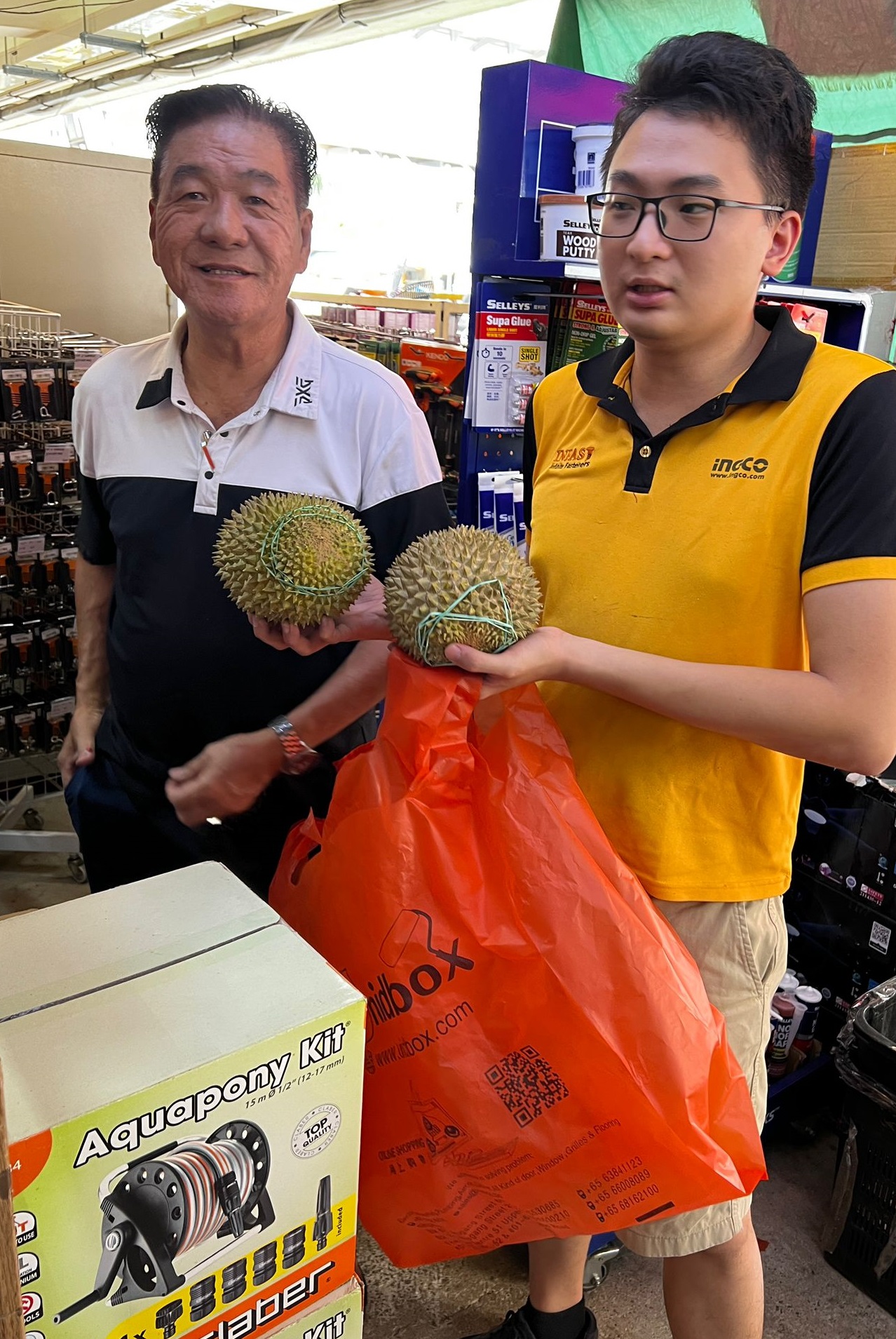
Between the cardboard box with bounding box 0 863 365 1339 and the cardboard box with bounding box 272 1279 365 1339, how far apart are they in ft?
0.05

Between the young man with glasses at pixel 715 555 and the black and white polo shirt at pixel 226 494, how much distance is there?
0.28m

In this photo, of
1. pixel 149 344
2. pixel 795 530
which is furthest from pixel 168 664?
pixel 795 530

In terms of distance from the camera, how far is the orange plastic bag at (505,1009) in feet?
3.10

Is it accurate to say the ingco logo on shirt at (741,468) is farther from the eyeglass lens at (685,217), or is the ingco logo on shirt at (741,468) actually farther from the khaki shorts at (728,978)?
the khaki shorts at (728,978)

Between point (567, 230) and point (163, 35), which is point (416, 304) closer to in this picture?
point (567, 230)

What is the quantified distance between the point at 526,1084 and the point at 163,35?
1185cm

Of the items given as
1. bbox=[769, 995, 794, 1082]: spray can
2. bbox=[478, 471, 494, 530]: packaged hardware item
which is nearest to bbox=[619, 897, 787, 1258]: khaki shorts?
bbox=[769, 995, 794, 1082]: spray can

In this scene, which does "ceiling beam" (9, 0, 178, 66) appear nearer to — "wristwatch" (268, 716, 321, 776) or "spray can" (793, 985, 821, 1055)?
"wristwatch" (268, 716, 321, 776)

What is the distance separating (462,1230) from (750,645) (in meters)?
0.72

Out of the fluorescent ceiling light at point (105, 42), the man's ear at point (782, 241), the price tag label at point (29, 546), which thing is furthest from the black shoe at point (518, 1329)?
the fluorescent ceiling light at point (105, 42)

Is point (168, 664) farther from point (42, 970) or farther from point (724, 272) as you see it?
point (724, 272)

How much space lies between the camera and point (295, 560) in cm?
108

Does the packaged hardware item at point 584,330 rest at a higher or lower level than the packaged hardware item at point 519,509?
higher

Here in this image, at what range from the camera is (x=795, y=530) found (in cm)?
103
